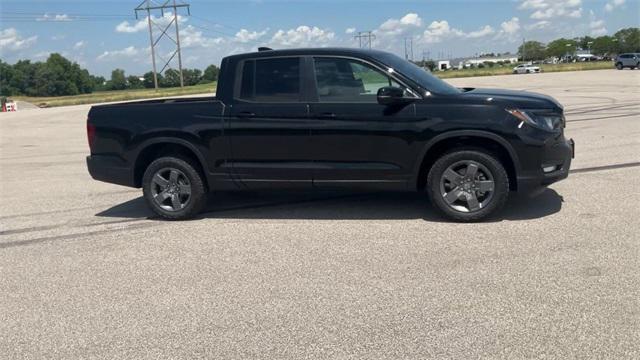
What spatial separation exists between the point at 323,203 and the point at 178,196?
5.65 ft

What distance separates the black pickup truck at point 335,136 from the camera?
578 cm

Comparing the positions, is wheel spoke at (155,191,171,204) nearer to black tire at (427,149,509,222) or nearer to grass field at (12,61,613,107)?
black tire at (427,149,509,222)

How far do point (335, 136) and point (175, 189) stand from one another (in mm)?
2000

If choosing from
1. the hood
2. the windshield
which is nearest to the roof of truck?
the windshield

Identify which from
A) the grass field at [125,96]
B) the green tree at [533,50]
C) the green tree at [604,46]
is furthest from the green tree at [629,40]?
the grass field at [125,96]

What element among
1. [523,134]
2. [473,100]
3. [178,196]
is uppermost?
[473,100]

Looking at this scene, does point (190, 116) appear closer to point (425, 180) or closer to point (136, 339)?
point (425, 180)

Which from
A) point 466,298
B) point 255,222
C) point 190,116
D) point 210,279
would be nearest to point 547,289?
point 466,298

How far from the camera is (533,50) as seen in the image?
627 ft

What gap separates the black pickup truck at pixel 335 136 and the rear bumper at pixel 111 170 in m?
0.02

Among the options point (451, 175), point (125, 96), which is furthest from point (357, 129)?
point (125, 96)

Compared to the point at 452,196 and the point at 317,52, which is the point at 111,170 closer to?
the point at 317,52

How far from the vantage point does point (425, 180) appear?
618 centimetres

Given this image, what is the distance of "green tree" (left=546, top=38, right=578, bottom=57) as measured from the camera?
588ft
